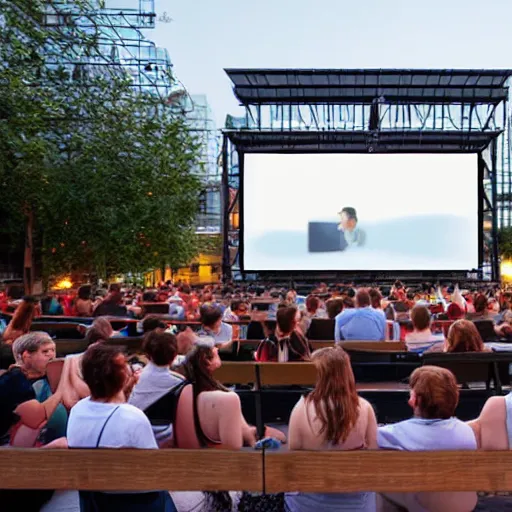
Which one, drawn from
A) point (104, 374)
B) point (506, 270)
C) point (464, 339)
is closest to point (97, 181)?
point (464, 339)

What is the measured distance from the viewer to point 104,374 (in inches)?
139

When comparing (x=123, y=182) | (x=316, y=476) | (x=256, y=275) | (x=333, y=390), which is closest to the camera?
(x=316, y=476)

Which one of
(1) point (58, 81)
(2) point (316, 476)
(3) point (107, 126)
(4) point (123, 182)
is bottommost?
(2) point (316, 476)

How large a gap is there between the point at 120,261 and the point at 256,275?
20.8ft

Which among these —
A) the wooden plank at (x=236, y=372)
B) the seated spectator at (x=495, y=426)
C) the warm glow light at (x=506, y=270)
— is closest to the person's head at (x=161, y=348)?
the wooden plank at (x=236, y=372)

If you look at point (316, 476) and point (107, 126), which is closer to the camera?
point (316, 476)

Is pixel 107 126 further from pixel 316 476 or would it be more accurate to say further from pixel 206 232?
pixel 206 232

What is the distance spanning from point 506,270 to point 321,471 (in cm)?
5325

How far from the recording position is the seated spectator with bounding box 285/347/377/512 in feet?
11.7

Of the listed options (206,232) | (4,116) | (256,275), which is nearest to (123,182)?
(4,116)

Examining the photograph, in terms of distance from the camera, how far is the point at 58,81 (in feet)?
85.0

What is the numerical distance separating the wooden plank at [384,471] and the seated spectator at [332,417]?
65 centimetres

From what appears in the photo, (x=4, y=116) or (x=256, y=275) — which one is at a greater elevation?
(x=4, y=116)

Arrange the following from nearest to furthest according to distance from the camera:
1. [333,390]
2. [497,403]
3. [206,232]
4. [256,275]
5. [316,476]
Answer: [316,476], [333,390], [497,403], [256,275], [206,232]
